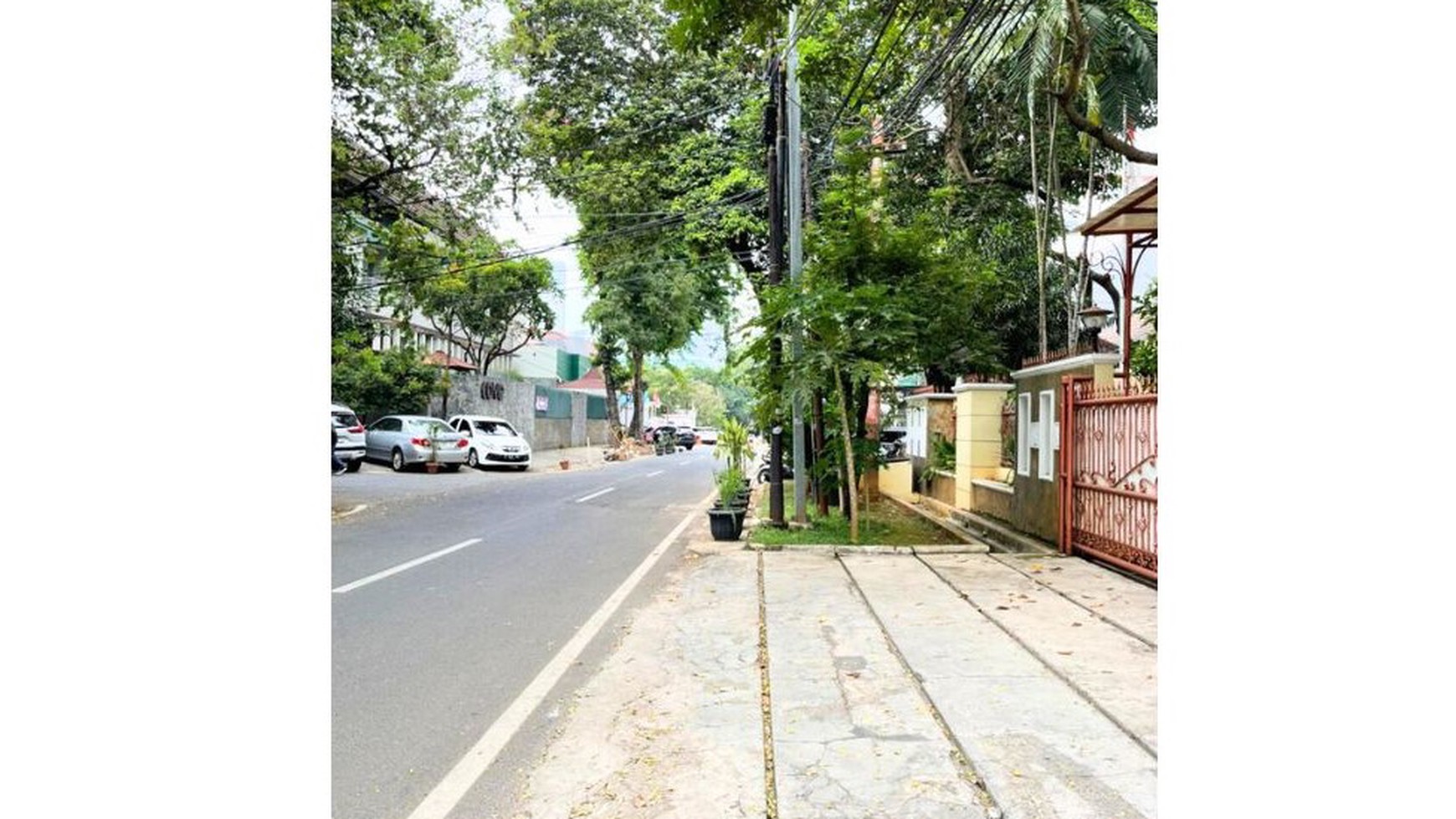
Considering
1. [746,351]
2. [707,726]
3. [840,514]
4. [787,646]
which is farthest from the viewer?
[840,514]

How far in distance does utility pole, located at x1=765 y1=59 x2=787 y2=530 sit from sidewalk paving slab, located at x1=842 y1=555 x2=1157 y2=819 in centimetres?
454

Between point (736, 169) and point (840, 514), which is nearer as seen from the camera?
point (840, 514)

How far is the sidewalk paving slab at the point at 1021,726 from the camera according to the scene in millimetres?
2875

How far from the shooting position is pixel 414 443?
71.4 feet

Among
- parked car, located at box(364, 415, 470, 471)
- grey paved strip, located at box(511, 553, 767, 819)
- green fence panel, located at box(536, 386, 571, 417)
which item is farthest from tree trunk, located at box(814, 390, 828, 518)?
green fence panel, located at box(536, 386, 571, 417)

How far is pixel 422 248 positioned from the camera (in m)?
13.3

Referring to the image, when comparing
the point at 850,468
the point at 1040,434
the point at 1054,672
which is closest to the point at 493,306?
the point at 850,468

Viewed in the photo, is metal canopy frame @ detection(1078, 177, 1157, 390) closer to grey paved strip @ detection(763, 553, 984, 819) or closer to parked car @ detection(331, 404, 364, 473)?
grey paved strip @ detection(763, 553, 984, 819)

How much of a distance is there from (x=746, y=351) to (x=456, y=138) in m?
5.63

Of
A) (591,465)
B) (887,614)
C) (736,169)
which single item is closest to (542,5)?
(736,169)

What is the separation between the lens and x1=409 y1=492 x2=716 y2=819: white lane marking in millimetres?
2990

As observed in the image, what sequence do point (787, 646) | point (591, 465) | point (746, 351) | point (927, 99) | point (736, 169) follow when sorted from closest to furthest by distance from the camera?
point (787, 646) → point (746, 351) → point (927, 99) → point (736, 169) → point (591, 465)

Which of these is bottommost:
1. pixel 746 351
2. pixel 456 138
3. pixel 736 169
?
pixel 746 351

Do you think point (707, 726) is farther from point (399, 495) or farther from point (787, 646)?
point (399, 495)
